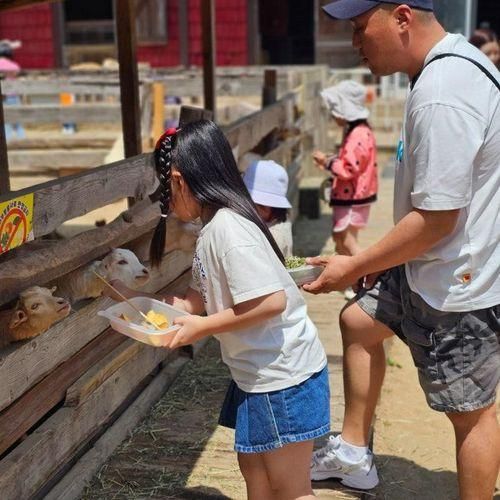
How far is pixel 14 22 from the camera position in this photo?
1812 centimetres

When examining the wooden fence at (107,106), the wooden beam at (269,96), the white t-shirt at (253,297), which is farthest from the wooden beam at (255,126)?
the white t-shirt at (253,297)

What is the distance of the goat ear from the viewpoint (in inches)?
115

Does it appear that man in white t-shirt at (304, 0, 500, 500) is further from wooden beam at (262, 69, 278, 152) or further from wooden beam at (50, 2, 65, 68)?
wooden beam at (50, 2, 65, 68)

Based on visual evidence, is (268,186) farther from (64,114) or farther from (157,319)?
(64,114)

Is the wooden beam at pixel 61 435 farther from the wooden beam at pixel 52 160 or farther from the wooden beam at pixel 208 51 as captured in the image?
the wooden beam at pixel 52 160

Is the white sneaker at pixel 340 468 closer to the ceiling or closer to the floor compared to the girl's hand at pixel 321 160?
closer to the floor

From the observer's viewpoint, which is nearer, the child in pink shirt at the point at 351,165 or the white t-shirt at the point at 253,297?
the white t-shirt at the point at 253,297

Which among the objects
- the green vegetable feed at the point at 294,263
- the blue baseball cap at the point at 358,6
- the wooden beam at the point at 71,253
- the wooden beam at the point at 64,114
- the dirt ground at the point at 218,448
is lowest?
the dirt ground at the point at 218,448

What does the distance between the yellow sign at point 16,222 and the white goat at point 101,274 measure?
541 millimetres

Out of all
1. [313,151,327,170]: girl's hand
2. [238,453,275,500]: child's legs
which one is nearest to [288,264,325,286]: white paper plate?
[238,453,275,500]: child's legs

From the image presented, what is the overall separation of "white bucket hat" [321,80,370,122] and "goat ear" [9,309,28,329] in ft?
11.9

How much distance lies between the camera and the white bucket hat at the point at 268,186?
3.81 metres

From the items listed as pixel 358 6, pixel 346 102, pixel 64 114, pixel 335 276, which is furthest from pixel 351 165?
pixel 64 114

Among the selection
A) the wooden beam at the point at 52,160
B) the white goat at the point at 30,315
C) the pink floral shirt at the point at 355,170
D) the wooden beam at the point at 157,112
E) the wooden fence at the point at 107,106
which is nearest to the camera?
the white goat at the point at 30,315
